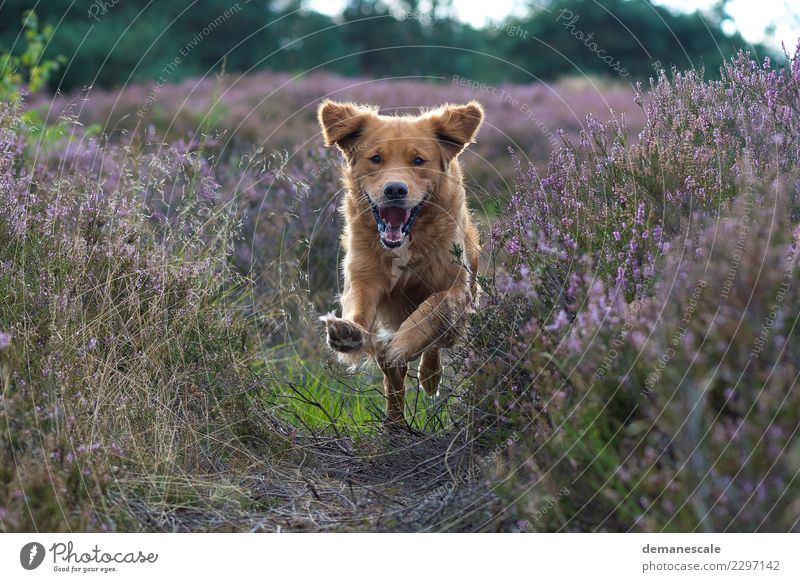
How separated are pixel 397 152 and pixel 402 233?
1.61 feet

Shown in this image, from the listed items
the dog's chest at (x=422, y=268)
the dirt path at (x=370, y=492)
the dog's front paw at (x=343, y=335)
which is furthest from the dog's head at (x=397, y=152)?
the dirt path at (x=370, y=492)

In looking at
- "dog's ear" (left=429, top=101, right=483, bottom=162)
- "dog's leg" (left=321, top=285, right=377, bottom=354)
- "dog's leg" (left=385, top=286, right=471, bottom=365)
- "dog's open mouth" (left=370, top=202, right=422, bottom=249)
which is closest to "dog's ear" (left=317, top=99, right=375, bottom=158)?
"dog's ear" (left=429, top=101, right=483, bottom=162)

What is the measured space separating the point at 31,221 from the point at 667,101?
2.99m

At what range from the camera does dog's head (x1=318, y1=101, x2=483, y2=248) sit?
459 centimetres

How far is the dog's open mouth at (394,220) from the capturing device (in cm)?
459

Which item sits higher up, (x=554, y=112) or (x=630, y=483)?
(x=554, y=112)

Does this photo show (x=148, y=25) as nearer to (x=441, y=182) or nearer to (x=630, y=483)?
(x=441, y=182)

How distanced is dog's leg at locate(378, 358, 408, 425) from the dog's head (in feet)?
2.22

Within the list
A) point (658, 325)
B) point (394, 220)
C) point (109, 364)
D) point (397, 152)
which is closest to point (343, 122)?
point (397, 152)

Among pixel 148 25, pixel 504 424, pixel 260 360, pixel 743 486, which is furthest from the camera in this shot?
pixel 148 25

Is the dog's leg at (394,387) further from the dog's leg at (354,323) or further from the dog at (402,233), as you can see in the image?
the dog's leg at (354,323)

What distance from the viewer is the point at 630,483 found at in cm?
241

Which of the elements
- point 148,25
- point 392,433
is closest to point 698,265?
point 392,433
